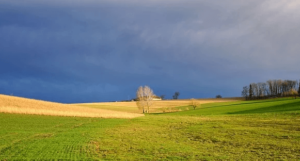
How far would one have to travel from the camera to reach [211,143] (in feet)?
57.4

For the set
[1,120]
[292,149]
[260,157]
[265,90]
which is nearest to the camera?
[260,157]

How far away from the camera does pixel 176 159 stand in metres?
12.1

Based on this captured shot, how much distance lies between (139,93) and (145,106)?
4905 mm

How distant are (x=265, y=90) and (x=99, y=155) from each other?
135 m

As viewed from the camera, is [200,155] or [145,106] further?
[145,106]

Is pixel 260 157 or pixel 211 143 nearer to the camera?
pixel 260 157

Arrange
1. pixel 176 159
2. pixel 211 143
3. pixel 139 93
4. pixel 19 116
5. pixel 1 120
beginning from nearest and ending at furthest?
pixel 176 159 → pixel 211 143 → pixel 1 120 → pixel 19 116 → pixel 139 93

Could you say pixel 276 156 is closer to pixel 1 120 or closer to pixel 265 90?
pixel 1 120

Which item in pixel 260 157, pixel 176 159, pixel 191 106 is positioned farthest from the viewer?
pixel 191 106

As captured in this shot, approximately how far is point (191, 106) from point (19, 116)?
7024cm

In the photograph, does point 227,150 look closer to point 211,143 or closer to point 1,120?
point 211,143

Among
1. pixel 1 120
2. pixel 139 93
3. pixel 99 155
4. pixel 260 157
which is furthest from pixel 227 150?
pixel 139 93

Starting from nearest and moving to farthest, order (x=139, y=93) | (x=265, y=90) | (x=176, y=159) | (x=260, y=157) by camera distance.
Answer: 1. (x=176, y=159)
2. (x=260, y=157)
3. (x=139, y=93)
4. (x=265, y=90)

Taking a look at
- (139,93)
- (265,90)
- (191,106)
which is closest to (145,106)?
(139,93)
